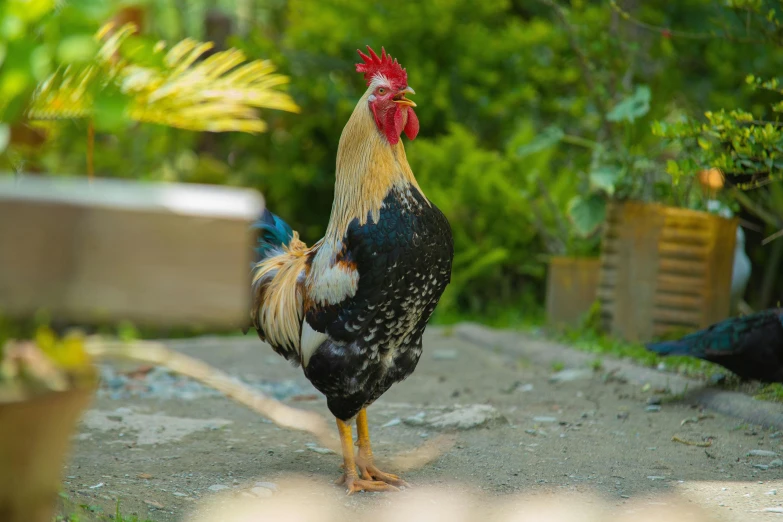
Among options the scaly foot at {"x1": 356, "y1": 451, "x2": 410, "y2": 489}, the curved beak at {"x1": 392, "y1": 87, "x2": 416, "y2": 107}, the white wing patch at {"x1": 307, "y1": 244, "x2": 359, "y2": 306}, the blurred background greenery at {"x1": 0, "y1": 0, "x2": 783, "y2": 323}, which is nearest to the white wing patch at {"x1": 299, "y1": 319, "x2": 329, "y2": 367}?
the white wing patch at {"x1": 307, "y1": 244, "x2": 359, "y2": 306}

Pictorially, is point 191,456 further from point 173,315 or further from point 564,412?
point 173,315

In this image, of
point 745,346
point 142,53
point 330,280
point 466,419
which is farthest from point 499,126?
point 142,53

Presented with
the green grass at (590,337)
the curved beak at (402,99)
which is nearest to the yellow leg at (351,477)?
the curved beak at (402,99)

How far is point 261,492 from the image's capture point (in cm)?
336

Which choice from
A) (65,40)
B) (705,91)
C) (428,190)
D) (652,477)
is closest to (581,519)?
(652,477)

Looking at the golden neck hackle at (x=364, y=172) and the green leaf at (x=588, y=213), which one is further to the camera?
the green leaf at (x=588, y=213)

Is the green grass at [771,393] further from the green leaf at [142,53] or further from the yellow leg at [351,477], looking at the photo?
the green leaf at [142,53]

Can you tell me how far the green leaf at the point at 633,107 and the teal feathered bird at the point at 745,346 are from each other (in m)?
2.33

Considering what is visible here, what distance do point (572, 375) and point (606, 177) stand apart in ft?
5.39

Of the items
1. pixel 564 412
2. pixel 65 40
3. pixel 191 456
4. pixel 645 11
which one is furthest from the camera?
pixel 645 11

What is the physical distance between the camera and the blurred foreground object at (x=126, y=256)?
4.75 feet

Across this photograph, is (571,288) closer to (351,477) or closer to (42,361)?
(351,477)

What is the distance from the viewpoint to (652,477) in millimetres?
3602

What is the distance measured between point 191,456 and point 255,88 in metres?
2.24
